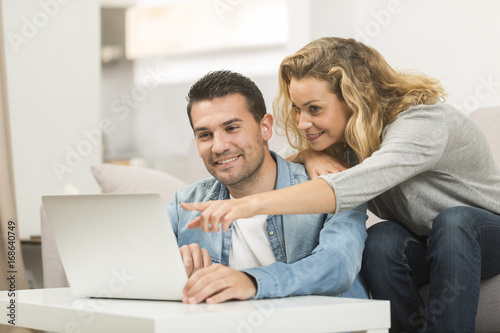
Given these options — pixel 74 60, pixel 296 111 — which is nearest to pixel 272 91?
pixel 74 60

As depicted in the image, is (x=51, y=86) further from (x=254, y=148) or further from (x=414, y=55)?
(x=254, y=148)

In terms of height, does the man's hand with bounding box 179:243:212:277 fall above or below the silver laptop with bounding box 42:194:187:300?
below

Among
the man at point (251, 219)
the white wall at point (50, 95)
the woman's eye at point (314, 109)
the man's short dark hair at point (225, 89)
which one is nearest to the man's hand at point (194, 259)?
the man at point (251, 219)

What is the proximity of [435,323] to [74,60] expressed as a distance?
97.4 inches

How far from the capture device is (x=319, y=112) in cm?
153

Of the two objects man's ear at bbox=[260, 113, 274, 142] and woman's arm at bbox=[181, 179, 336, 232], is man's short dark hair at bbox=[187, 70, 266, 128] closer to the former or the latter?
man's ear at bbox=[260, 113, 274, 142]

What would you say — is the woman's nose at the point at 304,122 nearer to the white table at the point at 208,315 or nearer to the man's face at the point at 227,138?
the man's face at the point at 227,138

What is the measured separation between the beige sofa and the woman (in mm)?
64

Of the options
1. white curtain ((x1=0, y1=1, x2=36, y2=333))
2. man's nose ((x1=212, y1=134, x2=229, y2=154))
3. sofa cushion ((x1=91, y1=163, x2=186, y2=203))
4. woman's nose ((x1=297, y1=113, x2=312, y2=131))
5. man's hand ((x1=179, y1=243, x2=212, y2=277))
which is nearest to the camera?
man's hand ((x1=179, y1=243, x2=212, y2=277))

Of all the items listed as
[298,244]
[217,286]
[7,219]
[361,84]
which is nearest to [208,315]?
[217,286]

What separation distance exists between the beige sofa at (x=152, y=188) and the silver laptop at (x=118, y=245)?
0.83 m

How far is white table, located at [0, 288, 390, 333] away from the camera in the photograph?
2.74 ft

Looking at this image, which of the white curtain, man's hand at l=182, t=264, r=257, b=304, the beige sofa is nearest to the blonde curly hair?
the beige sofa

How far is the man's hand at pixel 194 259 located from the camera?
3.84 ft
